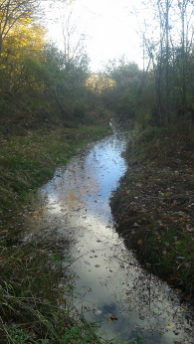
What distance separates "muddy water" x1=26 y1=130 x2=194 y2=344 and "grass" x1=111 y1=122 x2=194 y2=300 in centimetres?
27

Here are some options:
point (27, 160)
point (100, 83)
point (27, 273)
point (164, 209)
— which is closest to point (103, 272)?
point (27, 273)

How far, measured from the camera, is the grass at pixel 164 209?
520cm

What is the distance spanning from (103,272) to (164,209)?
229 cm

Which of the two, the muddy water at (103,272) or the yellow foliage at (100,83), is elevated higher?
the yellow foliage at (100,83)

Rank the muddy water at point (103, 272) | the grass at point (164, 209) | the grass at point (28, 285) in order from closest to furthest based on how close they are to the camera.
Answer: the grass at point (28, 285), the muddy water at point (103, 272), the grass at point (164, 209)

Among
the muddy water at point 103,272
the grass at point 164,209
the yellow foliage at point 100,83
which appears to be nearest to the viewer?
the muddy water at point 103,272

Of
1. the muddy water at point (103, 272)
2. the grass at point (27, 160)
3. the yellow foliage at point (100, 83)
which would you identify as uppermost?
the yellow foliage at point (100, 83)

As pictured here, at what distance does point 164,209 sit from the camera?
22.1 feet

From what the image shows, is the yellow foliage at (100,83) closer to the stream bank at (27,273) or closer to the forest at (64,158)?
the forest at (64,158)

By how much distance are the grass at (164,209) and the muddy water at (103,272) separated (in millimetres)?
273

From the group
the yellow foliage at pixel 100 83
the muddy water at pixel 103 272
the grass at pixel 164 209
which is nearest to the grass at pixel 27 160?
the muddy water at pixel 103 272

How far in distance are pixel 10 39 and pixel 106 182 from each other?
1133cm

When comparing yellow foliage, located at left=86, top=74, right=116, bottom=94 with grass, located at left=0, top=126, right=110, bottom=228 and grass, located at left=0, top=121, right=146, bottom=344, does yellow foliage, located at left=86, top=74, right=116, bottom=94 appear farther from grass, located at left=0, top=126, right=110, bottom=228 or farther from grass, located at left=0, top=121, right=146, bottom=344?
grass, located at left=0, top=121, right=146, bottom=344

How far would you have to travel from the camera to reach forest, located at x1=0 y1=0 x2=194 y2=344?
149 inches
